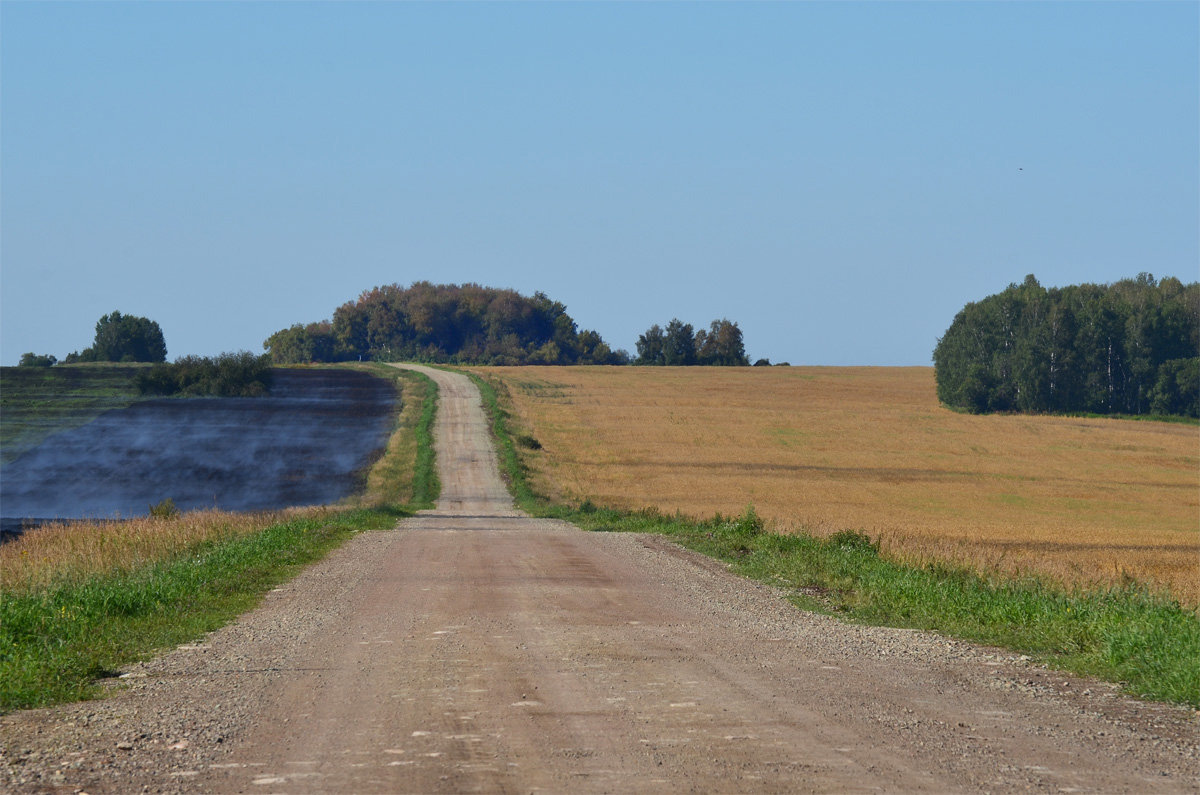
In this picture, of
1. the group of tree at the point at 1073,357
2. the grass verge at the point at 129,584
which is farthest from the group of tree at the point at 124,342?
the grass verge at the point at 129,584

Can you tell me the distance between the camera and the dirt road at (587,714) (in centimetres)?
616


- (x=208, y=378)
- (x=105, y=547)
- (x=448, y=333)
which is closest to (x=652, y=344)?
(x=448, y=333)

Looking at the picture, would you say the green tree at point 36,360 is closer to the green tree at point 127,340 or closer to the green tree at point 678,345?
the green tree at point 127,340

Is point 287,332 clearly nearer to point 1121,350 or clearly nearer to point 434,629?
point 1121,350

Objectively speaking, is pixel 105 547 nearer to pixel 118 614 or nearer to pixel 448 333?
pixel 118 614

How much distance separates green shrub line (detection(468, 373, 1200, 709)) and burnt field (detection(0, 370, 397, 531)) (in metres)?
25.2

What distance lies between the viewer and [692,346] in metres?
147

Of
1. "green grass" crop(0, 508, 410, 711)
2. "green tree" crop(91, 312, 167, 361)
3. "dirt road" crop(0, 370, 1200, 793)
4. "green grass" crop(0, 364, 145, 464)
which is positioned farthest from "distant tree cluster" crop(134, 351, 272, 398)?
"dirt road" crop(0, 370, 1200, 793)

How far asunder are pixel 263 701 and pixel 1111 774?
5683mm

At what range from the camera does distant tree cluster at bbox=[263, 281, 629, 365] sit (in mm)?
158625

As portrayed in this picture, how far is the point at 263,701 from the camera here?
8.03 meters

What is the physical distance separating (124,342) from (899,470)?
103 metres

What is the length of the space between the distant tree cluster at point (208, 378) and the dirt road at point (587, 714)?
7063 centimetres

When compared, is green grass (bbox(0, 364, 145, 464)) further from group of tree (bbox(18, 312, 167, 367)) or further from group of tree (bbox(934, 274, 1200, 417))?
group of tree (bbox(934, 274, 1200, 417))
